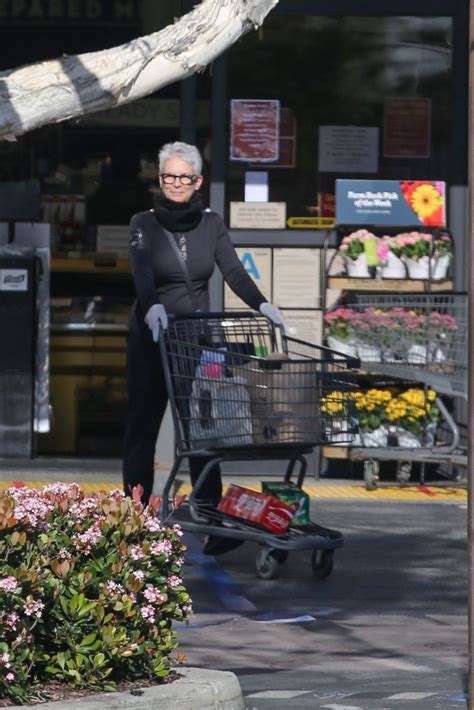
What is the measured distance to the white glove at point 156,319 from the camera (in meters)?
8.33

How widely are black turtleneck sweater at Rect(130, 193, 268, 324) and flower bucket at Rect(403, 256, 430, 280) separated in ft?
10.0

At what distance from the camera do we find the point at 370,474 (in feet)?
37.9

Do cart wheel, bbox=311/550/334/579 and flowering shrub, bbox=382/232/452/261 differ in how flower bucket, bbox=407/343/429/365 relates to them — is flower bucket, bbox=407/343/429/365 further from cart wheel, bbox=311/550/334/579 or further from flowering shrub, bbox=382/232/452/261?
cart wheel, bbox=311/550/334/579

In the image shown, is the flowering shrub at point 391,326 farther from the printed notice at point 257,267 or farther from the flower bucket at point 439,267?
the printed notice at point 257,267

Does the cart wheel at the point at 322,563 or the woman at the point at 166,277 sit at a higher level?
the woman at the point at 166,277

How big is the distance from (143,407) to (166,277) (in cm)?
68

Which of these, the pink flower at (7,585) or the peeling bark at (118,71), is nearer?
the pink flower at (7,585)

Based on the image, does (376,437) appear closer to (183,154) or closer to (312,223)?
(312,223)

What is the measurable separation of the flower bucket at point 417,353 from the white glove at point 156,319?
3.41m

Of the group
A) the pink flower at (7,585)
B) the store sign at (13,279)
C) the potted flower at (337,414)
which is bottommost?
the pink flower at (7,585)

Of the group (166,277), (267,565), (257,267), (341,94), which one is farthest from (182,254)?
(341,94)

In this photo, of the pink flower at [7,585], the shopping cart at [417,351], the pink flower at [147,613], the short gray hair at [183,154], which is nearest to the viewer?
the pink flower at [7,585]

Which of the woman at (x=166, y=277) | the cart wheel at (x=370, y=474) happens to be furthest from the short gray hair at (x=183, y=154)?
the cart wheel at (x=370, y=474)

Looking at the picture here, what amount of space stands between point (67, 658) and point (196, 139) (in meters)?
7.07
